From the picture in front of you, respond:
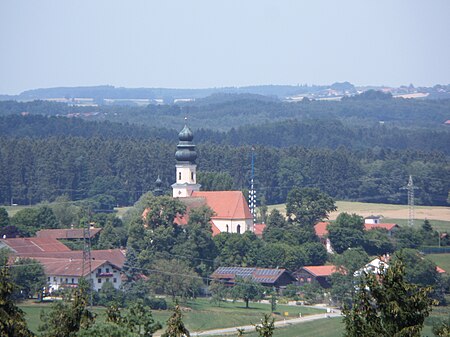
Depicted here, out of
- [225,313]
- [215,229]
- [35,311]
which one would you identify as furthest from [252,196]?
[35,311]

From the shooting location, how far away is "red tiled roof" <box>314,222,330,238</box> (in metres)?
70.7

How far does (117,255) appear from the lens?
203 ft

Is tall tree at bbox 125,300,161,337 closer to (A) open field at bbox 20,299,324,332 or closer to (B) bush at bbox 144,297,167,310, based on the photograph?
(A) open field at bbox 20,299,324,332

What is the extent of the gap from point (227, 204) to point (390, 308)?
48754mm

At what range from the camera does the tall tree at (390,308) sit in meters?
21.9

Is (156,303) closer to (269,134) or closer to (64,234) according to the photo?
(64,234)

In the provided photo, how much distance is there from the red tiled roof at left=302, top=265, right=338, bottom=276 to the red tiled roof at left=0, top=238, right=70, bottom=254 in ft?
36.8

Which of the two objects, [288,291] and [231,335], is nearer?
[231,335]

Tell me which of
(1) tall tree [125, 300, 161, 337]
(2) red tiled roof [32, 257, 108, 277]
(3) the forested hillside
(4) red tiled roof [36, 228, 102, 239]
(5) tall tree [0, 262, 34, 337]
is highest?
(5) tall tree [0, 262, 34, 337]

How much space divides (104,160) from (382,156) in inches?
1103

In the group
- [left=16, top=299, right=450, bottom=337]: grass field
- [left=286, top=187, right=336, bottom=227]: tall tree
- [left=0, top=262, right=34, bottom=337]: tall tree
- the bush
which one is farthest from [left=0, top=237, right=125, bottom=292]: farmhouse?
[left=0, top=262, right=34, bottom=337]: tall tree

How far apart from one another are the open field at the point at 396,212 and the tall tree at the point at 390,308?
55.4 meters

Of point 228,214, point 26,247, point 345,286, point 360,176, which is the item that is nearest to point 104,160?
point 360,176

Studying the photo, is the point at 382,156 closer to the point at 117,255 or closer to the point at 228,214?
the point at 228,214
